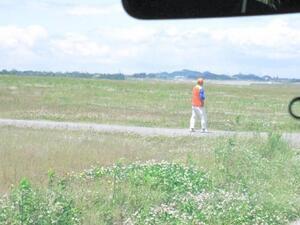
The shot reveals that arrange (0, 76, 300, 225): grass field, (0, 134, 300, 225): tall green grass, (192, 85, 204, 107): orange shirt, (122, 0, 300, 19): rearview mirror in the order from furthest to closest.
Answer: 1. (192, 85, 204, 107): orange shirt
2. (0, 76, 300, 225): grass field
3. (0, 134, 300, 225): tall green grass
4. (122, 0, 300, 19): rearview mirror

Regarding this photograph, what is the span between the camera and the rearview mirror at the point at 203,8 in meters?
2.15

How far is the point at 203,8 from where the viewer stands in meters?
2.16

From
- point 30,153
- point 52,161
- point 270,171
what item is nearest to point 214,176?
point 270,171

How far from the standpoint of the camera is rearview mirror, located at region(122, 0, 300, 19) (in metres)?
2.15

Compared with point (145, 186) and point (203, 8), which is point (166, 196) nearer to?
point (145, 186)

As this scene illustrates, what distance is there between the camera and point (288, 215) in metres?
9.77

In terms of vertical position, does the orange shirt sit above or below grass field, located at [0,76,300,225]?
above

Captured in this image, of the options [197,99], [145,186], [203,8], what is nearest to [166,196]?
[145,186]

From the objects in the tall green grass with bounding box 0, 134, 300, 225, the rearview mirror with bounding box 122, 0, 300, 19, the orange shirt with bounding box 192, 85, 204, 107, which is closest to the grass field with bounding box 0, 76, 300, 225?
the tall green grass with bounding box 0, 134, 300, 225

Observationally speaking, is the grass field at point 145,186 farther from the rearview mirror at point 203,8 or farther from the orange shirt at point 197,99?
the orange shirt at point 197,99

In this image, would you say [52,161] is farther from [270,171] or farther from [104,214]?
[104,214]

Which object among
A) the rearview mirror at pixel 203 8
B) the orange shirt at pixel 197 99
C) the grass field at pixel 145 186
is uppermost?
the rearview mirror at pixel 203 8

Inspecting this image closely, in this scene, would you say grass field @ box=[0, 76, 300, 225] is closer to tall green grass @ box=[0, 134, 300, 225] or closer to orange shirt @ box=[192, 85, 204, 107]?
tall green grass @ box=[0, 134, 300, 225]

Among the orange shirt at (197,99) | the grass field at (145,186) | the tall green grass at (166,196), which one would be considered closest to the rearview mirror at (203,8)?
the grass field at (145,186)
